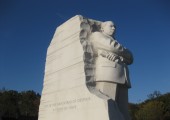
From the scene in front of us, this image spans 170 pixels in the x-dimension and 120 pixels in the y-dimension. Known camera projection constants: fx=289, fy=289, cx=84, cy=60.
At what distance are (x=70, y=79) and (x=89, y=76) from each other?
0.91 m

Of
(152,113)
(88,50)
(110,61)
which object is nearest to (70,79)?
(88,50)

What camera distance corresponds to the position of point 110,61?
876cm

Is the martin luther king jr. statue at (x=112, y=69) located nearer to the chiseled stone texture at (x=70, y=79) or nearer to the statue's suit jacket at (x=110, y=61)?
the statue's suit jacket at (x=110, y=61)

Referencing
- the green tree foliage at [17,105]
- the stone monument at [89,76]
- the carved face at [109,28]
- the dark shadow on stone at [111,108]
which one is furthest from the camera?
the green tree foliage at [17,105]

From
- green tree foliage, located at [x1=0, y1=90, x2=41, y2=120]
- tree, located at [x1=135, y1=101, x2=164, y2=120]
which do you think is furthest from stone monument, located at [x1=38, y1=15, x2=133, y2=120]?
green tree foliage, located at [x1=0, y1=90, x2=41, y2=120]

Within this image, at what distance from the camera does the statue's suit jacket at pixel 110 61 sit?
28.3ft

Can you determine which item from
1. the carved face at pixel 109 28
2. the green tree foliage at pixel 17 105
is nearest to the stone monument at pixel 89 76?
the carved face at pixel 109 28

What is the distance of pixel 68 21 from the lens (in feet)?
34.5

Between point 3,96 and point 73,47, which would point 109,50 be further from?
point 3,96

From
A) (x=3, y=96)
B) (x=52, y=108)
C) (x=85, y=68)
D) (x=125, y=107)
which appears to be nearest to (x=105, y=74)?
(x=85, y=68)

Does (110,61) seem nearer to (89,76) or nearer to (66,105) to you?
(89,76)

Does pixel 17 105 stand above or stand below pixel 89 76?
above

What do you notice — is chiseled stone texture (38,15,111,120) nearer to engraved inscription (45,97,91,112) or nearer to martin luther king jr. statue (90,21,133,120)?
engraved inscription (45,97,91,112)

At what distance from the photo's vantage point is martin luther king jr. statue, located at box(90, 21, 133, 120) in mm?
8578
